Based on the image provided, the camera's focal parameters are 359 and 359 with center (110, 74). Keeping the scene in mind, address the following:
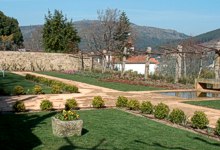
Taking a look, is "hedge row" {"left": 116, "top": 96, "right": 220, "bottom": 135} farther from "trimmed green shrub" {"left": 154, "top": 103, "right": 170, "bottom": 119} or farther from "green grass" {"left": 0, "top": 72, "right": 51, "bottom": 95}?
"green grass" {"left": 0, "top": 72, "right": 51, "bottom": 95}

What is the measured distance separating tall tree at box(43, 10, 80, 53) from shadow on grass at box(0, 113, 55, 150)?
96.9 feet

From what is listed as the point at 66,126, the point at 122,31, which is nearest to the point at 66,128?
the point at 66,126

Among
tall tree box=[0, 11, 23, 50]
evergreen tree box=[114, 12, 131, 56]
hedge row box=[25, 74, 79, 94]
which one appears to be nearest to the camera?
hedge row box=[25, 74, 79, 94]

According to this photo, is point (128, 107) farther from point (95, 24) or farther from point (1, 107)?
point (95, 24)

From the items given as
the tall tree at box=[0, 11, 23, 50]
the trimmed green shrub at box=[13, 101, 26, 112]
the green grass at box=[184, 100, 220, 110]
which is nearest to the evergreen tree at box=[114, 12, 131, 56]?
the tall tree at box=[0, 11, 23, 50]

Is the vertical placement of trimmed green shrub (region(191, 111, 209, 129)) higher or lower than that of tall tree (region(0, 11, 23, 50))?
lower

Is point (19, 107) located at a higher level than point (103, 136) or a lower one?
higher

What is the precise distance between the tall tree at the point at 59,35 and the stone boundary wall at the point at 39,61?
180cm

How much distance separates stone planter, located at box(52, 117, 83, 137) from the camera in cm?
759

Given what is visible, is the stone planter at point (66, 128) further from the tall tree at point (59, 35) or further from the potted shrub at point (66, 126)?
the tall tree at point (59, 35)

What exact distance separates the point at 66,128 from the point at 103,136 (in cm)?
82

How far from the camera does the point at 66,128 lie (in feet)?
25.0

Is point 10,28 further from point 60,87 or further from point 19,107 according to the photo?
point 19,107

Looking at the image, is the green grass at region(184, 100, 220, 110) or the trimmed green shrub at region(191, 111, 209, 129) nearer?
the trimmed green shrub at region(191, 111, 209, 129)
